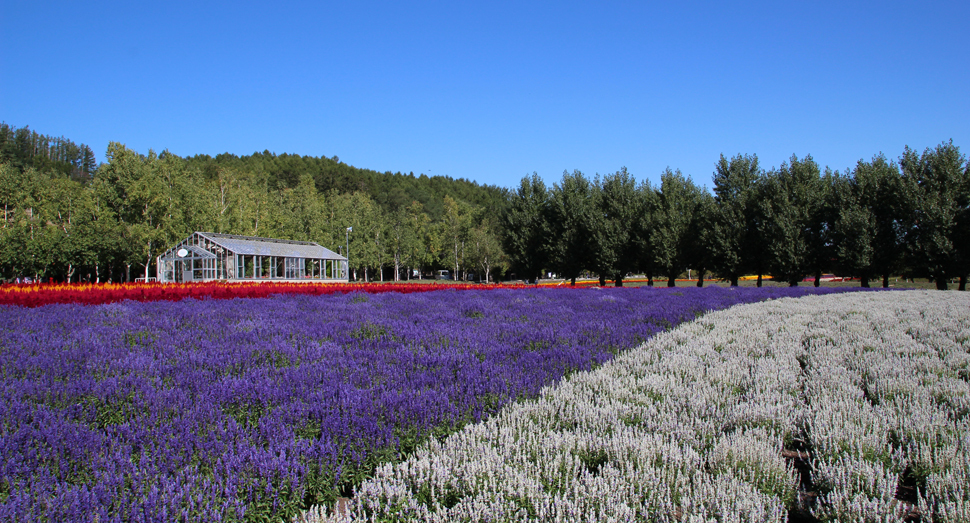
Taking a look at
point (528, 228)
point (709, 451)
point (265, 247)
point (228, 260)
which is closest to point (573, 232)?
point (528, 228)

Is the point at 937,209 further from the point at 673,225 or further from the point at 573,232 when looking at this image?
the point at 573,232

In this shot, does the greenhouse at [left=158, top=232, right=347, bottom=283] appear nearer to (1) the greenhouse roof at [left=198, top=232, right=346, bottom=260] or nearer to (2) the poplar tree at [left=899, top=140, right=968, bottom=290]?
(1) the greenhouse roof at [left=198, top=232, right=346, bottom=260]

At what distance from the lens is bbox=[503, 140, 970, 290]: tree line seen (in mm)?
27656

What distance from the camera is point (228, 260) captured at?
110 feet

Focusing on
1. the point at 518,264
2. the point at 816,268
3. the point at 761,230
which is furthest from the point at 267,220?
the point at 816,268

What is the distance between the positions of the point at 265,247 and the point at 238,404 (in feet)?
120

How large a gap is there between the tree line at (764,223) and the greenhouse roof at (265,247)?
57.1 feet

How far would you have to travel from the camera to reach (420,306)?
10.5m

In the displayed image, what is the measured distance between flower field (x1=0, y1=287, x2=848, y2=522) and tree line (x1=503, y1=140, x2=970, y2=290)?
2894 centimetres

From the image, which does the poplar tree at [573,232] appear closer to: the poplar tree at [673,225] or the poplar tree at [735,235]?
the poplar tree at [673,225]

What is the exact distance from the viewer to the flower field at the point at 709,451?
8.11ft

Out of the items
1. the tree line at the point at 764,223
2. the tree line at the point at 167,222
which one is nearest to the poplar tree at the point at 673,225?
the tree line at the point at 764,223

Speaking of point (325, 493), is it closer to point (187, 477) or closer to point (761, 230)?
point (187, 477)

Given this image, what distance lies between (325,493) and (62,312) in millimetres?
7744
